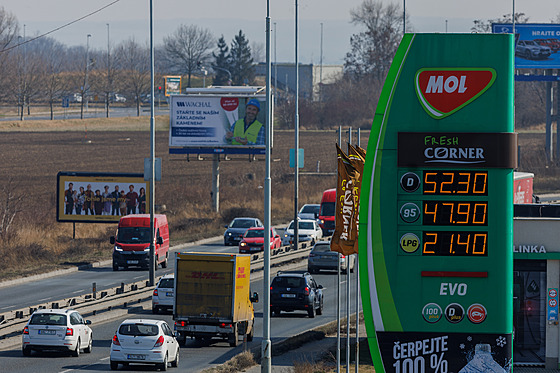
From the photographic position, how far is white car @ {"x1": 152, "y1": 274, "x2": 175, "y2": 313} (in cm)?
Result: 3569

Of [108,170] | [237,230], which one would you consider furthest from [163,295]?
[108,170]

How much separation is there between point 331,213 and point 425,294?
44.1 metres

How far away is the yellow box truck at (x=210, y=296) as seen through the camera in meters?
29.8

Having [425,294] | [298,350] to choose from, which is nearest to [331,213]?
[298,350]

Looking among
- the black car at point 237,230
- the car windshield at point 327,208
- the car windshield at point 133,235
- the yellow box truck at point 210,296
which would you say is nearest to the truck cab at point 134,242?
the car windshield at point 133,235

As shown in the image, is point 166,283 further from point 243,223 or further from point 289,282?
point 243,223

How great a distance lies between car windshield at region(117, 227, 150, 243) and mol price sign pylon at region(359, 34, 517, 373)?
3370cm

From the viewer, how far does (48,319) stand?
2755 cm

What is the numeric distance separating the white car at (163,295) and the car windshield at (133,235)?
11553 millimetres

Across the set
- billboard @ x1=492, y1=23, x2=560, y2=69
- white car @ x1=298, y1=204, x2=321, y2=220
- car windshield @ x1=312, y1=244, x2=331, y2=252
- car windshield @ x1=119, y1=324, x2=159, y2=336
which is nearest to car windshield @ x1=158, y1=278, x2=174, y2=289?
car windshield @ x1=119, y1=324, x2=159, y2=336

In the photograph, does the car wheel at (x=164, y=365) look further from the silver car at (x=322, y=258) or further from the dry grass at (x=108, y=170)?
the dry grass at (x=108, y=170)

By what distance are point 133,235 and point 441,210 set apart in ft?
113

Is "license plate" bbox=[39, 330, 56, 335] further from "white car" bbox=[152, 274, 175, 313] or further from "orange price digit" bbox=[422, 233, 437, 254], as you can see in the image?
"orange price digit" bbox=[422, 233, 437, 254]

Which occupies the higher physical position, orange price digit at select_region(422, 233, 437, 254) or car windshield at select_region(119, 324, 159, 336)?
orange price digit at select_region(422, 233, 437, 254)
